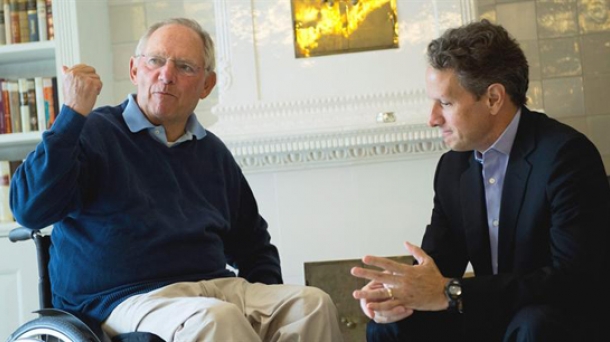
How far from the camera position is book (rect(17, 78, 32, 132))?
3477 millimetres

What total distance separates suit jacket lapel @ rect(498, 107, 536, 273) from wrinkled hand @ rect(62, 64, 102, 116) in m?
0.95

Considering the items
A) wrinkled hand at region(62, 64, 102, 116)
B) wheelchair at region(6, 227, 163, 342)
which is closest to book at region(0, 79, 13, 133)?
wrinkled hand at region(62, 64, 102, 116)

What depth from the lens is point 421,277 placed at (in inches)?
69.4

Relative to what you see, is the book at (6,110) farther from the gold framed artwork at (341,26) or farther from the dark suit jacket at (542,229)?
the dark suit jacket at (542,229)

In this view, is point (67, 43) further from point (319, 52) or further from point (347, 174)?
point (347, 174)

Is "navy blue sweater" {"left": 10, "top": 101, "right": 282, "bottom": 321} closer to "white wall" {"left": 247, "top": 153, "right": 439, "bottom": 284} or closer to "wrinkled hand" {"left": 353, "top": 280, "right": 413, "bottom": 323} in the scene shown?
"wrinkled hand" {"left": 353, "top": 280, "right": 413, "bottom": 323}

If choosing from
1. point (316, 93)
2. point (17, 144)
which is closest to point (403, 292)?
point (316, 93)

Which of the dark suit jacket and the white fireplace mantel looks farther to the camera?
the white fireplace mantel

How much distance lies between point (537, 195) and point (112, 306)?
0.97 meters

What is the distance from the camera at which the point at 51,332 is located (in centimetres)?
169

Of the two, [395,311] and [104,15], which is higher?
[104,15]

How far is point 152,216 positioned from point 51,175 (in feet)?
0.88

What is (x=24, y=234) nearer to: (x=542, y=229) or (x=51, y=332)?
(x=51, y=332)

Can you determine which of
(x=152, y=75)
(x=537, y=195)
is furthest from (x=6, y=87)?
(x=537, y=195)
